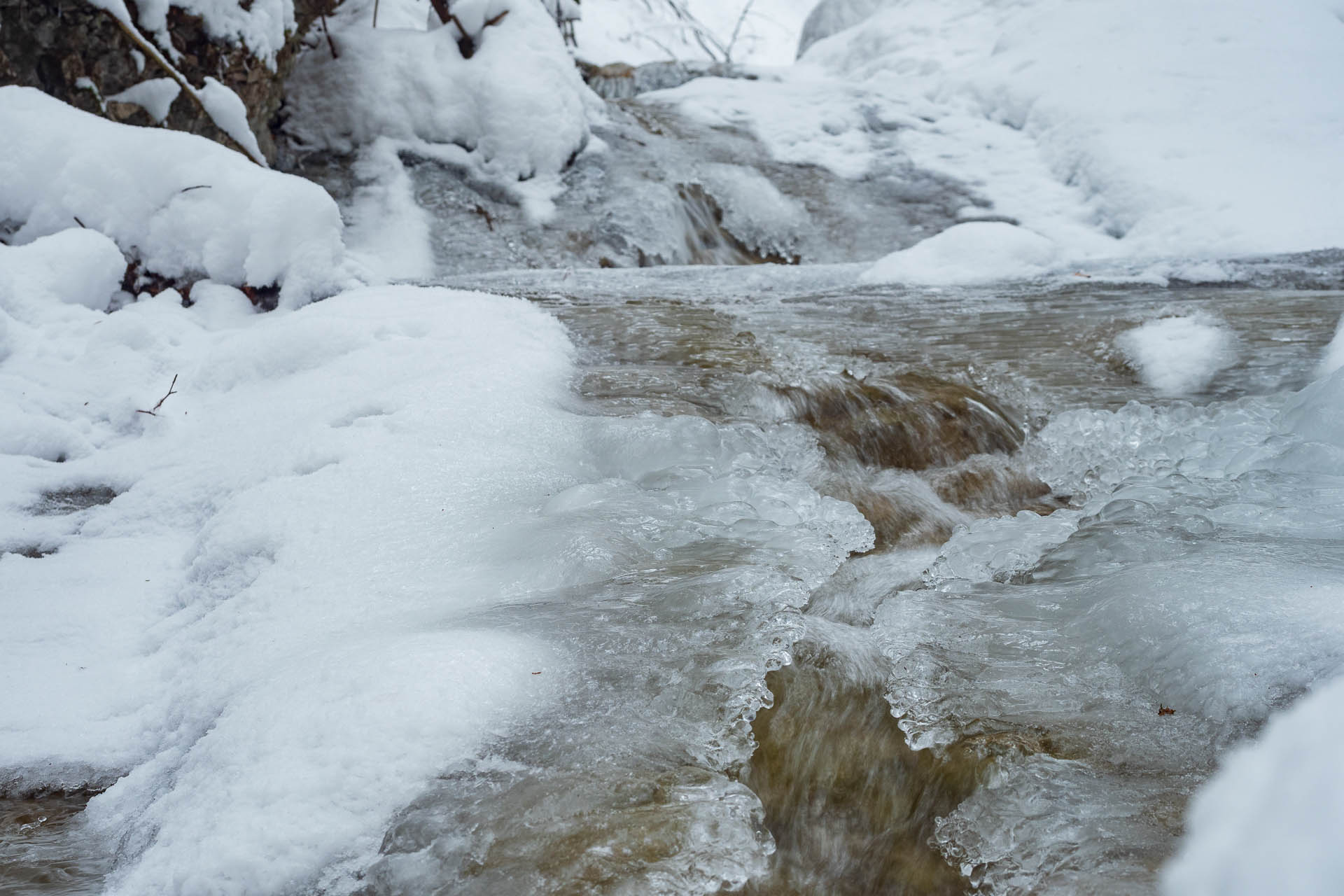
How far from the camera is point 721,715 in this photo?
1289 mm

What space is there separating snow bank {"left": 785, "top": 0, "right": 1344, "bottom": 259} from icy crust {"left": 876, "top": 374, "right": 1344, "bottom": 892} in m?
3.40

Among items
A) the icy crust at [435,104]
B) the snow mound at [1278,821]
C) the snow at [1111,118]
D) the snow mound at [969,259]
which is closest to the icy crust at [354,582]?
the snow mound at [1278,821]

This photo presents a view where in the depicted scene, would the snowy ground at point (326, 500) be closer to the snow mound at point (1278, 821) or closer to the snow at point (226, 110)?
the snow mound at point (1278, 821)

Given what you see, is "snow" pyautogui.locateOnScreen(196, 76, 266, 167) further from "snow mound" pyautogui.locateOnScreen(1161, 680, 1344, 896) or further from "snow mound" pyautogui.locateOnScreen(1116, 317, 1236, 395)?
"snow mound" pyautogui.locateOnScreen(1161, 680, 1344, 896)

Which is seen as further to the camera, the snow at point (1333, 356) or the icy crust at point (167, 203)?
the icy crust at point (167, 203)

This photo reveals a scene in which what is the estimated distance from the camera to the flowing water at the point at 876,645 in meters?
1.10

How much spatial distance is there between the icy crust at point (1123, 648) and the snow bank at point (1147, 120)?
3400mm

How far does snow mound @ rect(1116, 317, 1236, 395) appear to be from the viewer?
2.86 metres

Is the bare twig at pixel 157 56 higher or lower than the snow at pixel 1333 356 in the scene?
higher

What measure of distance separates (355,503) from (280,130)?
15.0 feet

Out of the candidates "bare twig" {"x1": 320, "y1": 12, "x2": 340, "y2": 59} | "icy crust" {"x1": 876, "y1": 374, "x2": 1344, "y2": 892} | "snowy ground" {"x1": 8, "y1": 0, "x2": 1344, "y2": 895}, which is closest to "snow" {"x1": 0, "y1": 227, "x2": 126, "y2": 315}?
"snowy ground" {"x1": 8, "y1": 0, "x2": 1344, "y2": 895}

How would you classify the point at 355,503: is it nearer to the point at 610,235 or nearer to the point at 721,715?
the point at 721,715

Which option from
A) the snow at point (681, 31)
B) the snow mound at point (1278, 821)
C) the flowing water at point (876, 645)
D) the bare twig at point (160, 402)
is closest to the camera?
the snow mound at point (1278, 821)

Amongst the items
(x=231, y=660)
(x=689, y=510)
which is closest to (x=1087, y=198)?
(x=689, y=510)
